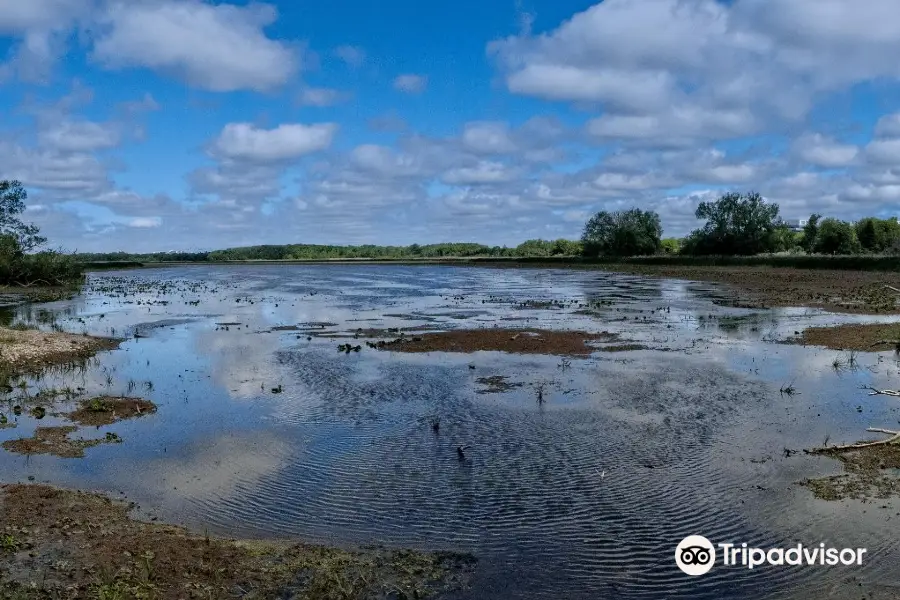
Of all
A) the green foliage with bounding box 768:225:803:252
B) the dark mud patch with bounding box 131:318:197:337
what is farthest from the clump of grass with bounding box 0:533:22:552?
the green foliage with bounding box 768:225:803:252

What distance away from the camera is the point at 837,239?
120 m

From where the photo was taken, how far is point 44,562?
898 cm

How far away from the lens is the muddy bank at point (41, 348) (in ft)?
80.9

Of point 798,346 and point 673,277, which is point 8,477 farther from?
point 673,277

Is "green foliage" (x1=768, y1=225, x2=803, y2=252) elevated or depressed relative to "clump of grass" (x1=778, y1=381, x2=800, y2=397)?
elevated

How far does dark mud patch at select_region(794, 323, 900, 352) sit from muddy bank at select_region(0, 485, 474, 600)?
23177mm

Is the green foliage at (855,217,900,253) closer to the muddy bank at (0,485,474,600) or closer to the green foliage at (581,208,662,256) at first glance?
the green foliage at (581,208,662,256)

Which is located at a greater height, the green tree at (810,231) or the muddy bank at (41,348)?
the green tree at (810,231)

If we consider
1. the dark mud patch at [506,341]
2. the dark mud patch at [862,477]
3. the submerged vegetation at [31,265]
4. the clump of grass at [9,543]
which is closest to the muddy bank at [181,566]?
the clump of grass at [9,543]

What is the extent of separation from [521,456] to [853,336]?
72.9 ft

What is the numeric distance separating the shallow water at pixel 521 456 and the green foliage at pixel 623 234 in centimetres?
12197

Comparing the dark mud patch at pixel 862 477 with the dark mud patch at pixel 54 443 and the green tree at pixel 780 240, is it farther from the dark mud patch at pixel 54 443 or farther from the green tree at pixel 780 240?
the green tree at pixel 780 240

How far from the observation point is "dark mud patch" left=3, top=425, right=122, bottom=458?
48.0ft

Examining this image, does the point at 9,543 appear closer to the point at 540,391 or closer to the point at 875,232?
the point at 540,391
